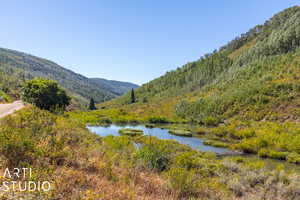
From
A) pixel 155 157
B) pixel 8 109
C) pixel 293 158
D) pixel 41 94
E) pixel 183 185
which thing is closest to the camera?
Result: pixel 183 185

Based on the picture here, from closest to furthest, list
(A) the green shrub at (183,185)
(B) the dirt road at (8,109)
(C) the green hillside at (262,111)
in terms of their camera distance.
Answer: (A) the green shrub at (183,185) → (B) the dirt road at (8,109) → (C) the green hillside at (262,111)

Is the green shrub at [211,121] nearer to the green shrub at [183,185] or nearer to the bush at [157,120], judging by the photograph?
the bush at [157,120]

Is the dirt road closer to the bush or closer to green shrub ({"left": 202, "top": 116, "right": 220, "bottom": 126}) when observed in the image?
green shrub ({"left": 202, "top": 116, "right": 220, "bottom": 126})

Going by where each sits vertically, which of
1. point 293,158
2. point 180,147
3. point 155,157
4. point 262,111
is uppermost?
Answer: point 262,111

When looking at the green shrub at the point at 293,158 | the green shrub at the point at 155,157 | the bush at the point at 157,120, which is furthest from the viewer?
the bush at the point at 157,120

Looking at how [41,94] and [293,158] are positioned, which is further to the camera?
[41,94]

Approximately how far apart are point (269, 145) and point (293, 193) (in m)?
16.4

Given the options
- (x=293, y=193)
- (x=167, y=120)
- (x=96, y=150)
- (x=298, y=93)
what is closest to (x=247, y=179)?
(x=293, y=193)

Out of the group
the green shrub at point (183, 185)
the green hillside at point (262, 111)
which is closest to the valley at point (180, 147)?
the green shrub at point (183, 185)

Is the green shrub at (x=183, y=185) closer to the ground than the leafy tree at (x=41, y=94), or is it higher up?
closer to the ground

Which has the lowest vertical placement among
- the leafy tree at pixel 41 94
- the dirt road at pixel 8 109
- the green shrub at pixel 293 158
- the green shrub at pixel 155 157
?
the green shrub at pixel 293 158

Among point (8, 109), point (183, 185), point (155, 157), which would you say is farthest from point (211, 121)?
point (183, 185)

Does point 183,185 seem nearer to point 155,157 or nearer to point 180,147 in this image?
point 155,157

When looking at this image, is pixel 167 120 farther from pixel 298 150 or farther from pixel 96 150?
pixel 96 150
